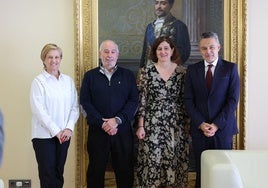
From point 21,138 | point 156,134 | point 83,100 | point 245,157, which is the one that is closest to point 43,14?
point 83,100

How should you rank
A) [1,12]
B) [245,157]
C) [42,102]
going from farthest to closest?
[1,12]
[42,102]
[245,157]

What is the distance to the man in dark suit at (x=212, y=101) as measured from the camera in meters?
2.91

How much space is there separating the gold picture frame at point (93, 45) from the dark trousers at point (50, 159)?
397 millimetres

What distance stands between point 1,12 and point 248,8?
220cm

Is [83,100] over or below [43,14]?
below

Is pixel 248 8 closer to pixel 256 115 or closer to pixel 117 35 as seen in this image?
pixel 256 115

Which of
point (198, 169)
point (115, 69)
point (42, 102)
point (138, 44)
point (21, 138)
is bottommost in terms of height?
point (198, 169)

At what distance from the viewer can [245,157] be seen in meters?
2.64

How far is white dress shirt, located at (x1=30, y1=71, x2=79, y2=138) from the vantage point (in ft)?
9.57

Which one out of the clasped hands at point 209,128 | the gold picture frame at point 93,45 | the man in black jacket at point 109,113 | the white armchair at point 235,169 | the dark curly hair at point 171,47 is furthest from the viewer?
the gold picture frame at point 93,45

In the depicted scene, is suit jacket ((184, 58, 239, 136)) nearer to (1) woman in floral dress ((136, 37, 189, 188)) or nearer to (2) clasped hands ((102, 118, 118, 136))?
(1) woman in floral dress ((136, 37, 189, 188))

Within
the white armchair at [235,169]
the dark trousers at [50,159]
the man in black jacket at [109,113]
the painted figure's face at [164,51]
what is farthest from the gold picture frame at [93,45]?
the white armchair at [235,169]

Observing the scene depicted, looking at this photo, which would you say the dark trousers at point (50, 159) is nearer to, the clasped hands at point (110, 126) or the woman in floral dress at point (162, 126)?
the clasped hands at point (110, 126)

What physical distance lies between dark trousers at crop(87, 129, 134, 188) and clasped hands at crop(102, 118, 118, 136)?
0.06m
